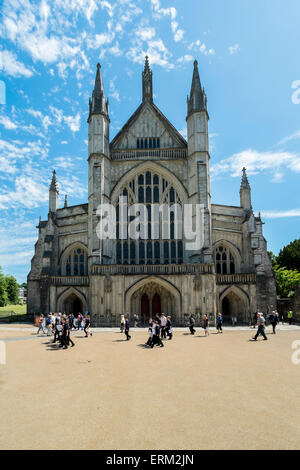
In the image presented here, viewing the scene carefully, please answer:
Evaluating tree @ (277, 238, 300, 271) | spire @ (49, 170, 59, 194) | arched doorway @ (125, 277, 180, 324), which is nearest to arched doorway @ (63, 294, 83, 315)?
arched doorway @ (125, 277, 180, 324)

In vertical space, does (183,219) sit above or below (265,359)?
above

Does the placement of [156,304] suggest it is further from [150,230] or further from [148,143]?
[148,143]

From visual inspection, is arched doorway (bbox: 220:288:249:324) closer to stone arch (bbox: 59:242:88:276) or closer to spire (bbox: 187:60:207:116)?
stone arch (bbox: 59:242:88:276)

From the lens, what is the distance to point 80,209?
31.0 meters

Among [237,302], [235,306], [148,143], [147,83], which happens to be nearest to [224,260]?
[237,302]

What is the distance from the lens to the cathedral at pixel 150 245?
83.6 ft

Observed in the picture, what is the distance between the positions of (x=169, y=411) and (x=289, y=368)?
574 cm

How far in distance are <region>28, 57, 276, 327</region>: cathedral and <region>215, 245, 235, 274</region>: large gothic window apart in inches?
4.0

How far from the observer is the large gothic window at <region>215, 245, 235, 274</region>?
30406mm

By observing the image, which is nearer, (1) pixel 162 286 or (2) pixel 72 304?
(1) pixel 162 286

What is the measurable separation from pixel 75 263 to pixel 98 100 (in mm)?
16390

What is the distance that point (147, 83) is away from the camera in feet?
111
